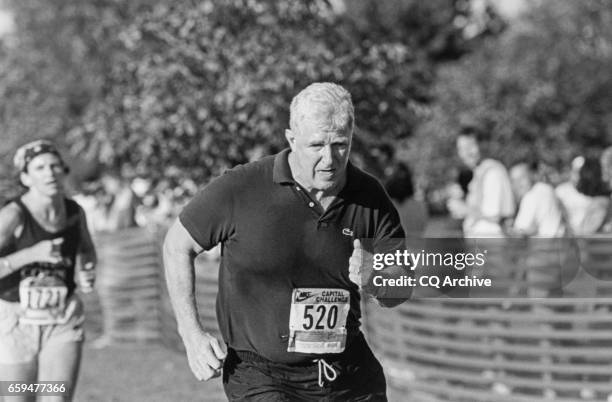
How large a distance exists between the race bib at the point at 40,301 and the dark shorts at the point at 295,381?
2.21 meters

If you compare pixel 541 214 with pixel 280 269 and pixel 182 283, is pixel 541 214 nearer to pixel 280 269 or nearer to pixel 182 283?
pixel 280 269

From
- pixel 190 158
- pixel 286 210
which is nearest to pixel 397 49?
pixel 190 158

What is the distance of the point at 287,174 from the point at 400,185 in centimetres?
517

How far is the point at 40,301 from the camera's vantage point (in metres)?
6.66

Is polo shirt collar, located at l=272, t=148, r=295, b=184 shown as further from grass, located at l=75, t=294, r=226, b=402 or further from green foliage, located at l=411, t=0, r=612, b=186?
green foliage, located at l=411, t=0, r=612, b=186

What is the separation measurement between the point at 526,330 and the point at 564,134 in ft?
131

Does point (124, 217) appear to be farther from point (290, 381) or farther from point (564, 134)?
point (564, 134)

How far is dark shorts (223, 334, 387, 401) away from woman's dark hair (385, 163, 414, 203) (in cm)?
497

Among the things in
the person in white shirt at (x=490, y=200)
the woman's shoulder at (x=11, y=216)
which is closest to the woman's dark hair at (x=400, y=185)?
the person in white shirt at (x=490, y=200)

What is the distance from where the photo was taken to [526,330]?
7.99 metres

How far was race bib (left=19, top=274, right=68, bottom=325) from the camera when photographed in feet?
21.8

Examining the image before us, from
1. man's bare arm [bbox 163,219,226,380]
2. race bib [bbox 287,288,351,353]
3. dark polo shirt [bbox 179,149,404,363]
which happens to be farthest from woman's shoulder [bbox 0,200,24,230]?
race bib [bbox 287,288,351,353]

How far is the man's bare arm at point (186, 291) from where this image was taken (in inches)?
177

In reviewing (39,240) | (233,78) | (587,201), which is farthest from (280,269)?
(233,78)
